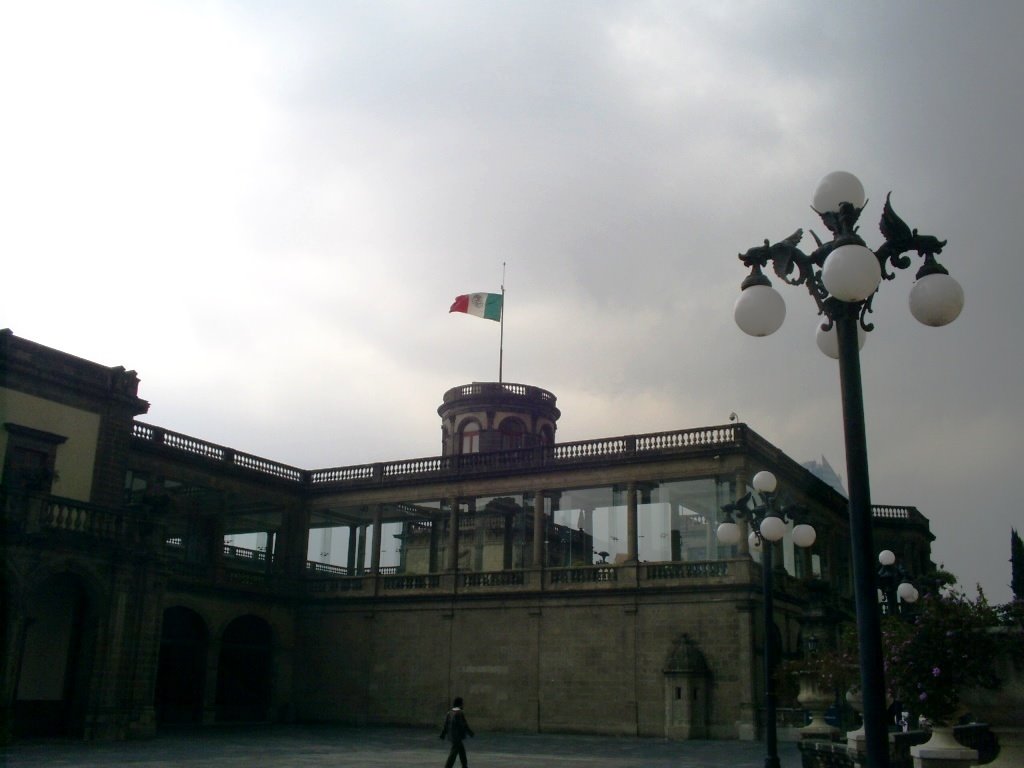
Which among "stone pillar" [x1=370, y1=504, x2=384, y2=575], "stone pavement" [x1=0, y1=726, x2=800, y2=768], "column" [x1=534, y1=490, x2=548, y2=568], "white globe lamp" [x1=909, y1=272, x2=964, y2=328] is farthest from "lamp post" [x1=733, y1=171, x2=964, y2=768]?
"stone pillar" [x1=370, y1=504, x2=384, y2=575]

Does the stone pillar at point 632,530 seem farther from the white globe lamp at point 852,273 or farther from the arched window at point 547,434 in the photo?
the white globe lamp at point 852,273

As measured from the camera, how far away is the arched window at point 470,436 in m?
47.9

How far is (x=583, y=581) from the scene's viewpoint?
118ft

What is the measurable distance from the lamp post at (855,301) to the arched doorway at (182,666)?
108ft

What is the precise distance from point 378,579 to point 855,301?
3509 centimetres

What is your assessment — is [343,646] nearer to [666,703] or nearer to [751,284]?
[666,703]

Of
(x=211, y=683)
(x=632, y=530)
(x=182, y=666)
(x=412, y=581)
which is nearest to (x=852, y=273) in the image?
(x=632, y=530)

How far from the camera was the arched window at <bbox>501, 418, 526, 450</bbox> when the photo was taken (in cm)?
4747

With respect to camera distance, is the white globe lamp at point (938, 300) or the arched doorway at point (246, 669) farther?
the arched doorway at point (246, 669)

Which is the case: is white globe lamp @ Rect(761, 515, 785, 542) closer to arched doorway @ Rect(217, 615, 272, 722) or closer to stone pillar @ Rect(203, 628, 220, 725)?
stone pillar @ Rect(203, 628, 220, 725)

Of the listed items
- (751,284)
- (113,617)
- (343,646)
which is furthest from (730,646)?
(751,284)

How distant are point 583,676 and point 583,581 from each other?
3307 mm

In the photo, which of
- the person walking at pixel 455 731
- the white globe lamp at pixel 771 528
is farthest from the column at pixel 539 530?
the white globe lamp at pixel 771 528

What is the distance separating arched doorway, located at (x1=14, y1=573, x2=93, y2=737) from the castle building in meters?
0.06
